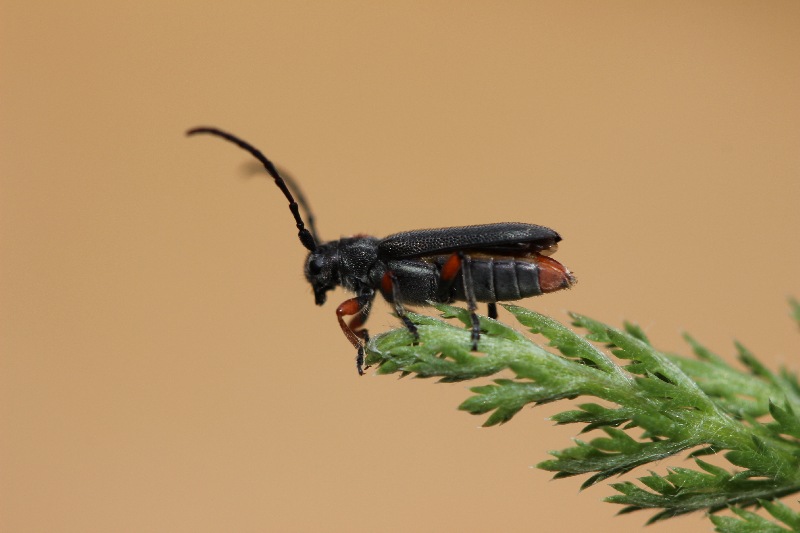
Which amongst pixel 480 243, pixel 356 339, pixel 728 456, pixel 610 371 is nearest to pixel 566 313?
pixel 610 371

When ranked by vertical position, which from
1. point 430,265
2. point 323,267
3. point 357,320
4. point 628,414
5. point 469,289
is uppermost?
point 323,267

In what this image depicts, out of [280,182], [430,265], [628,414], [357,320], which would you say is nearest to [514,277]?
[430,265]

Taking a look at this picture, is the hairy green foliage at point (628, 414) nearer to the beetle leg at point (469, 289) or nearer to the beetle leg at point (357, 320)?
the beetle leg at point (469, 289)

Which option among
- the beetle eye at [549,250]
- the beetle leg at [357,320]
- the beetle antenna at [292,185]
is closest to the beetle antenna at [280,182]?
the beetle antenna at [292,185]

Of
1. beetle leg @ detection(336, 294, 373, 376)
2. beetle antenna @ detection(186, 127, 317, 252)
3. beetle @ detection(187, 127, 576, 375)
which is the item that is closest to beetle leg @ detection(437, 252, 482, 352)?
beetle @ detection(187, 127, 576, 375)

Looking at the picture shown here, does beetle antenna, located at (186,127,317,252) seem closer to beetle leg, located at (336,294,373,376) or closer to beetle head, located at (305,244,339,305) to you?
beetle head, located at (305,244,339,305)

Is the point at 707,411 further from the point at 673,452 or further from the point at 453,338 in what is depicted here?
the point at 453,338

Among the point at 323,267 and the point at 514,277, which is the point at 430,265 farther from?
the point at 323,267
